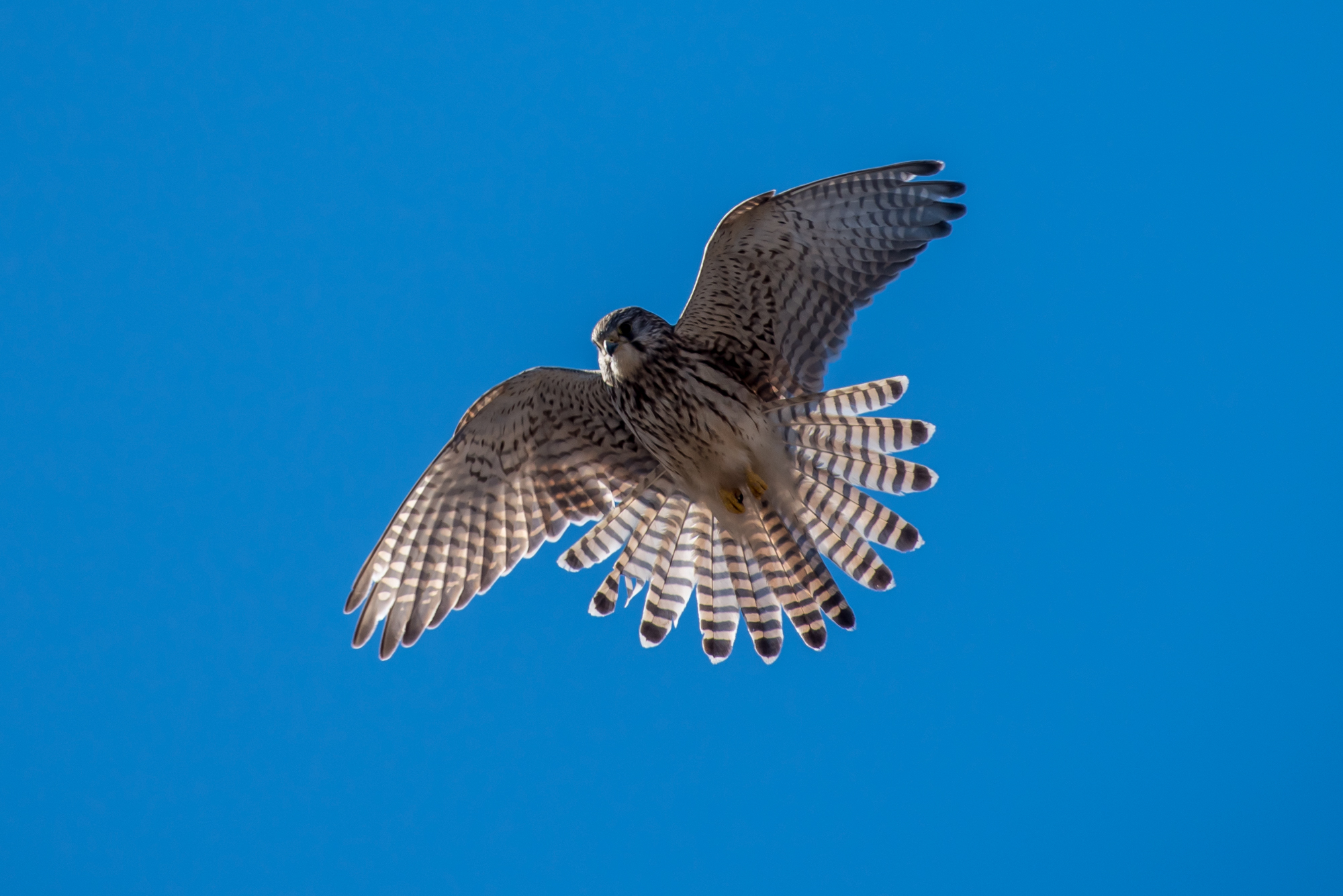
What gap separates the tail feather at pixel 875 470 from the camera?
5.84 meters

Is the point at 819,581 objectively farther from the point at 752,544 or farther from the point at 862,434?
the point at 862,434

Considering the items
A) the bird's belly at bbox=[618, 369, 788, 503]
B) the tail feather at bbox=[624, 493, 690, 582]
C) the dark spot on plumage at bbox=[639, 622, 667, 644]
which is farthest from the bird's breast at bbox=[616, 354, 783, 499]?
the dark spot on plumage at bbox=[639, 622, 667, 644]

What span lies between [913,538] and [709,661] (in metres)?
1.35

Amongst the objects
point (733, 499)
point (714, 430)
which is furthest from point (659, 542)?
point (714, 430)

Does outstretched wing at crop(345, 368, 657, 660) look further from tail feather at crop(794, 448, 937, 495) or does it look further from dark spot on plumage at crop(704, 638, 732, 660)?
tail feather at crop(794, 448, 937, 495)

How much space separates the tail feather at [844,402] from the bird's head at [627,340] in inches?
30.2

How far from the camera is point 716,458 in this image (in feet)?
20.7

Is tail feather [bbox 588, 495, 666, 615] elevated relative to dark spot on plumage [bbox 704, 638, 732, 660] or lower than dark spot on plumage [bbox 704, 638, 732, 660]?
elevated

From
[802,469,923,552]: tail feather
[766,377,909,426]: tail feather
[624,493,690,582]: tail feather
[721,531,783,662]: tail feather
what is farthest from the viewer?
[624,493,690,582]: tail feather

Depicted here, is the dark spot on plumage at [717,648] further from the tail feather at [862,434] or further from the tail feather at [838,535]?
the tail feather at [862,434]

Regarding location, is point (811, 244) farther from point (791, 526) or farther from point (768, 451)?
point (791, 526)

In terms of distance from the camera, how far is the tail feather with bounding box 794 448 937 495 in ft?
19.2

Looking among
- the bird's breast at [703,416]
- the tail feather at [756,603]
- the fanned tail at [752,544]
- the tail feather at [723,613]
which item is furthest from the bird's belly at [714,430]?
the tail feather at [723,613]

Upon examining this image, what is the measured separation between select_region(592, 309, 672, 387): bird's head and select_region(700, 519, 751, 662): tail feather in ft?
4.03
